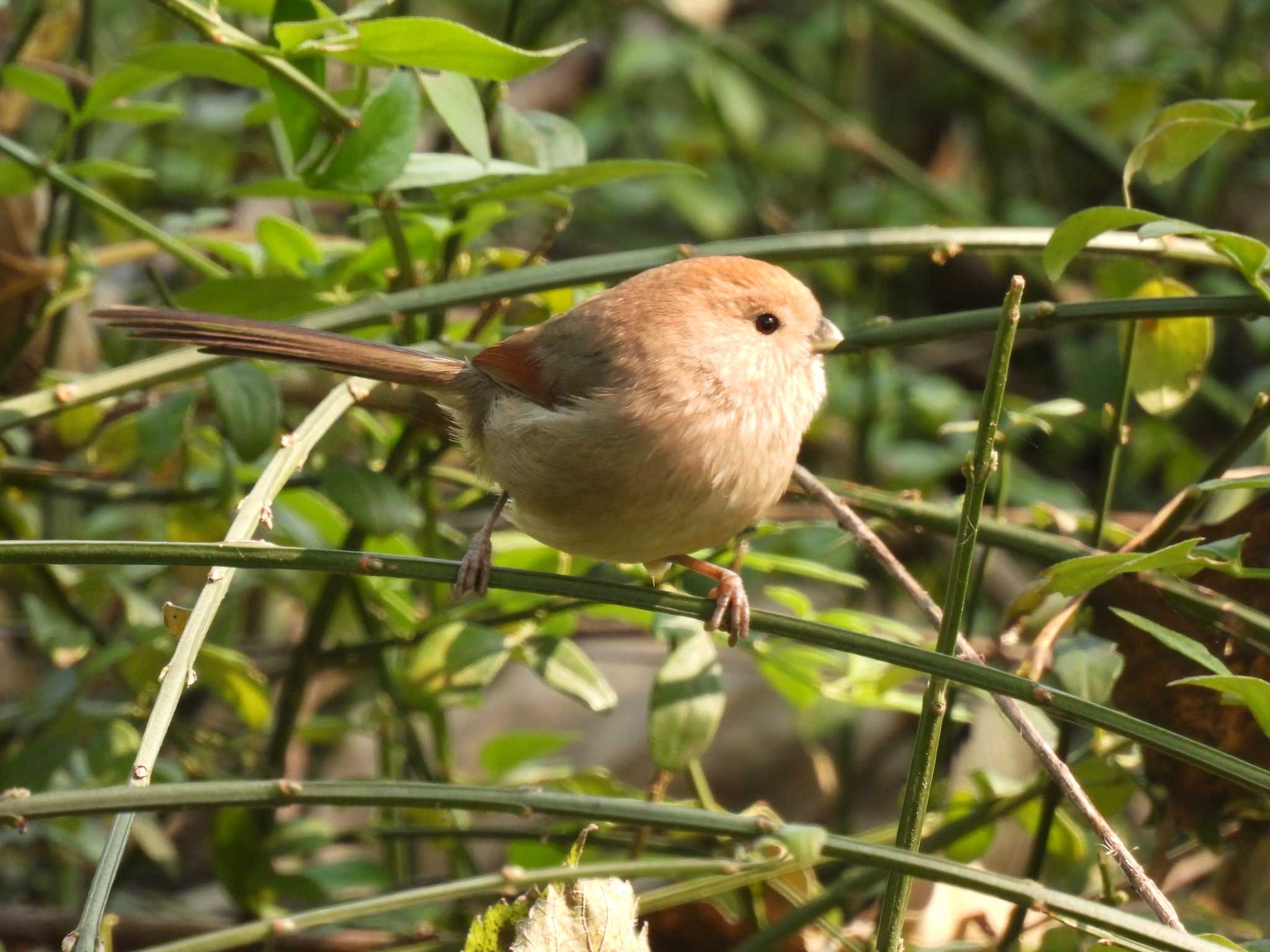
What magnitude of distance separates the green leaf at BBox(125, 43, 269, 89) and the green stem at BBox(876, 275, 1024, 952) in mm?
1452

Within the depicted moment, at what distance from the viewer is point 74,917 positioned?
321 cm

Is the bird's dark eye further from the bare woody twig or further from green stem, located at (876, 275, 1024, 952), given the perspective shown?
green stem, located at (876, 275, 1024, 952)

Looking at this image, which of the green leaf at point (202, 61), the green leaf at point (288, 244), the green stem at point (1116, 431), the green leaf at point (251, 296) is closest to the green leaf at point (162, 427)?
the green leaf at point (251, 296)

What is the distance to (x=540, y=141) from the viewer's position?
109 inches

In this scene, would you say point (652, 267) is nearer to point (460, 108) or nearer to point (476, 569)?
point (460, 108)

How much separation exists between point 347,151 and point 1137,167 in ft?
4.31

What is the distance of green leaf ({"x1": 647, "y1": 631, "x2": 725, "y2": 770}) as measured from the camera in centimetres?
265

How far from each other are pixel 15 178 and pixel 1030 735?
225cm

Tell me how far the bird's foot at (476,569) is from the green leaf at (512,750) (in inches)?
22.3

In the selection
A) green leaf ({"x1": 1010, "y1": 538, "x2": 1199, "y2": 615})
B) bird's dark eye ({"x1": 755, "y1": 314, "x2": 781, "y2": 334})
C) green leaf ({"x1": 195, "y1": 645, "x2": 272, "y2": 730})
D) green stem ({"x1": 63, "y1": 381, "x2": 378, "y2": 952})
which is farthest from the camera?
green leaf ({"x1": 195, "y1": 645, "x2": 272, "y2": 730})

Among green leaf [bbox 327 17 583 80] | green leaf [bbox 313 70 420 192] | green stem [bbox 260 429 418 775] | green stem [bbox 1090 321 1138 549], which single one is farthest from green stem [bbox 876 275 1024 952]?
green stem [bbox 260 429 418 775]

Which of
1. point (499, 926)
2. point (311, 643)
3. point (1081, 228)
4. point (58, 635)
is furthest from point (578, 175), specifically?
point (58, 635)

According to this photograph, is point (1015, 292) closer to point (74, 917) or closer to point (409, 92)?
point (409, 92)

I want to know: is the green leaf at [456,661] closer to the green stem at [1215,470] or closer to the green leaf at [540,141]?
the green leaf at [540,141]
